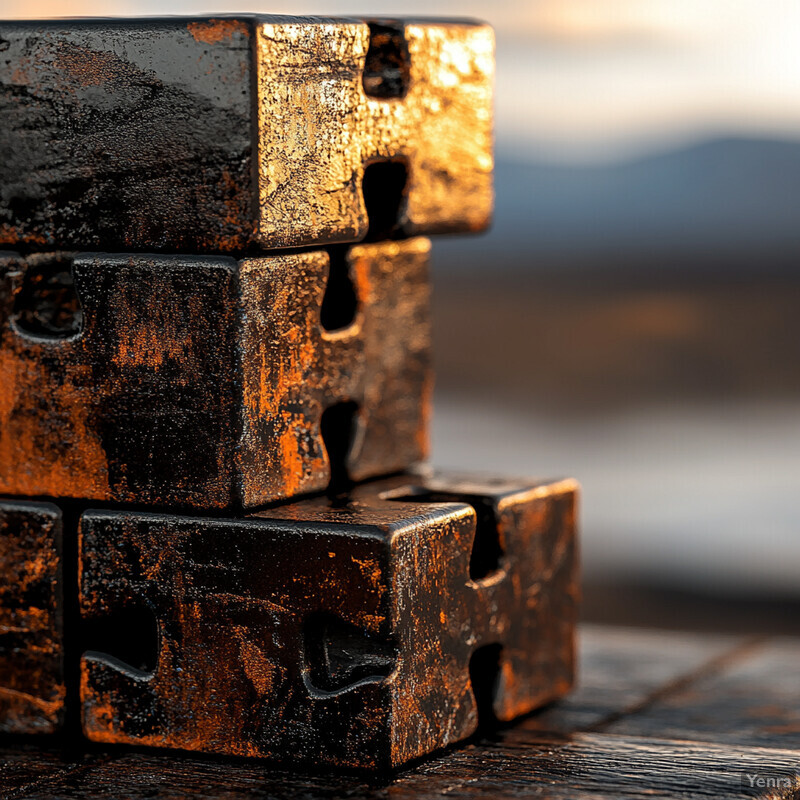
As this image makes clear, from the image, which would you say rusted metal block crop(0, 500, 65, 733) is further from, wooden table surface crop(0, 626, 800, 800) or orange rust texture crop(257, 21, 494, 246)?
orange rust texture crop(257, 21, 494, 246)

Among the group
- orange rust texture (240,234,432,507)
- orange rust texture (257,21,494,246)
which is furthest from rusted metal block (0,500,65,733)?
orange rust texture (257,21,494,246)

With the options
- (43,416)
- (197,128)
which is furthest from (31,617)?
(197,128)

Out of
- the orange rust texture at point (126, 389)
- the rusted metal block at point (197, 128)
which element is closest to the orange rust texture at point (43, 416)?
the orange rust texture at point (126, 389)

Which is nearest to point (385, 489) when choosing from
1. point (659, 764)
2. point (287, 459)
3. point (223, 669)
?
point (287, 459)

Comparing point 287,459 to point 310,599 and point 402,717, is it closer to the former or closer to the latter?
point 310,599

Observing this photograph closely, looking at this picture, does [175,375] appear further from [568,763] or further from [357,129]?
[568,763]

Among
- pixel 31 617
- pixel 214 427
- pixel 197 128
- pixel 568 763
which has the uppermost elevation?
pixel 197 128
